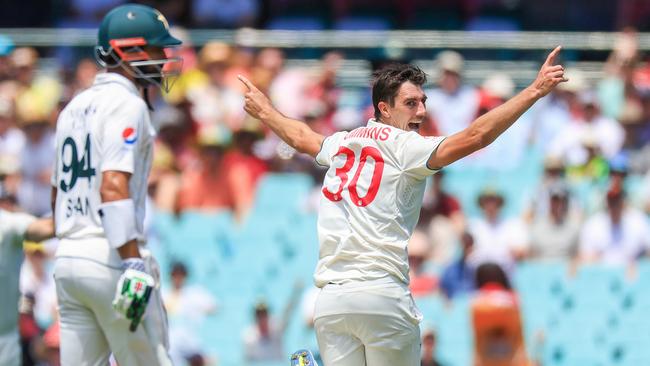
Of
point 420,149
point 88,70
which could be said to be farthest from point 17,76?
point 420,149

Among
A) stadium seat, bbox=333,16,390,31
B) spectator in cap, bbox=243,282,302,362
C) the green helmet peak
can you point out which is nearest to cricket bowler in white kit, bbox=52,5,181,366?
the green helmet peak

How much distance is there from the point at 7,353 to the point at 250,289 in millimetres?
6272

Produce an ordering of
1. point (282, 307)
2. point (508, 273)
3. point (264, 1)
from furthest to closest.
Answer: point (264, 1)
point (282, 307)
point (508, 273)

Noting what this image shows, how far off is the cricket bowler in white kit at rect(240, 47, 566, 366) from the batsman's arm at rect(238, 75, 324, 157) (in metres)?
0.41

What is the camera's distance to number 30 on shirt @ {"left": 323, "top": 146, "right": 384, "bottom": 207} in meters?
7.11

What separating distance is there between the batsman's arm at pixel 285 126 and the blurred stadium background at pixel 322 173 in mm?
4787

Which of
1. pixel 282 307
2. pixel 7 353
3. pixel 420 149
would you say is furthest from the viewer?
pixel 282 307

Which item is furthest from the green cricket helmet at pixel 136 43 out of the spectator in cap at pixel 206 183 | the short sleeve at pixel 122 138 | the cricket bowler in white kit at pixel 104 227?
the spectator in cap at pixel 206 183

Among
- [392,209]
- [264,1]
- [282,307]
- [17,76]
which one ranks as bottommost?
[282,307]

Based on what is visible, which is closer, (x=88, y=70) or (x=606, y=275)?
(x=606, y=275)

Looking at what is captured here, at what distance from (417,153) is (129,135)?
1.62 meters

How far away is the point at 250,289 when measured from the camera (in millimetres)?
14898

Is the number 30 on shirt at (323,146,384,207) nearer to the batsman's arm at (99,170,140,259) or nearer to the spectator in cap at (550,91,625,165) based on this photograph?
the batsman's arm at (99,170,140,259)

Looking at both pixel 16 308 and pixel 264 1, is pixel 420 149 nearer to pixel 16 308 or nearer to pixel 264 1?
pixel 16 308
